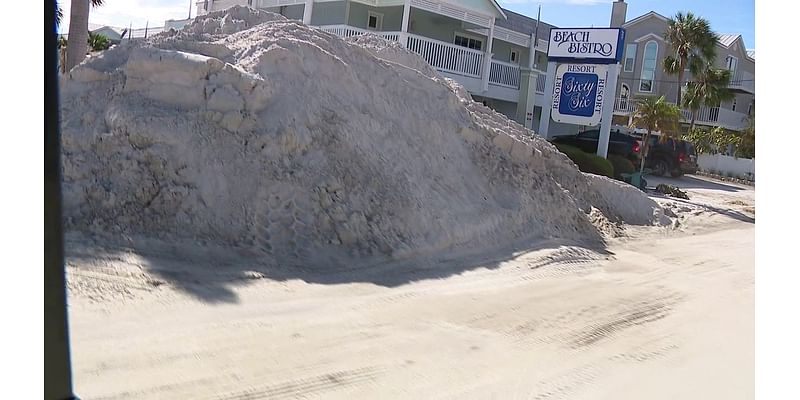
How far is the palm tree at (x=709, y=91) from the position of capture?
28031mm

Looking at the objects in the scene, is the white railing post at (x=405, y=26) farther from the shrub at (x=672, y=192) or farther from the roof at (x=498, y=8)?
the shrub at (x=672, y=192)

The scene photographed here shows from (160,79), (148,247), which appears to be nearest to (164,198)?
(148,247)

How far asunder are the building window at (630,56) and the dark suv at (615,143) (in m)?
11.2

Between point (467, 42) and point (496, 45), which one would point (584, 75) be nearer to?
point (467, 42)

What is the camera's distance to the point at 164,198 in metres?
7.45

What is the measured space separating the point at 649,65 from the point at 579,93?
15.7 metres

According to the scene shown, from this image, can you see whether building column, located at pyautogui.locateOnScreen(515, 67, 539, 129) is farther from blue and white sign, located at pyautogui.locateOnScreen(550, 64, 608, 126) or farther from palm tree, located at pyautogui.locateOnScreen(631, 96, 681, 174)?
palm tree, located at pyautogui.locateOnScreen(631, 96, 681, 174)

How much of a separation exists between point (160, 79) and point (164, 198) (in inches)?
69.1

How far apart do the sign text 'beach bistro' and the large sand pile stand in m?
8.33

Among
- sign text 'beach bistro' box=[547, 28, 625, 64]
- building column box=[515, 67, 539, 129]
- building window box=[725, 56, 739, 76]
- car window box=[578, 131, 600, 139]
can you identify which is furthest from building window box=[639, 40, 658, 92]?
sign text 'beach bistro' box=[547, 28, 625, 64]

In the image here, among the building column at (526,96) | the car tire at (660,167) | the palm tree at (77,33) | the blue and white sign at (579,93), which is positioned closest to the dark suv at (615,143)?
the car tire at (660,167)

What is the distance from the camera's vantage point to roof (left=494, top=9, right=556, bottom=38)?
2812 centimetres

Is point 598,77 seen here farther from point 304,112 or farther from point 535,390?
point 535,390

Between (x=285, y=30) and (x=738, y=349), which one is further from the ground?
(x=285, y=30)
